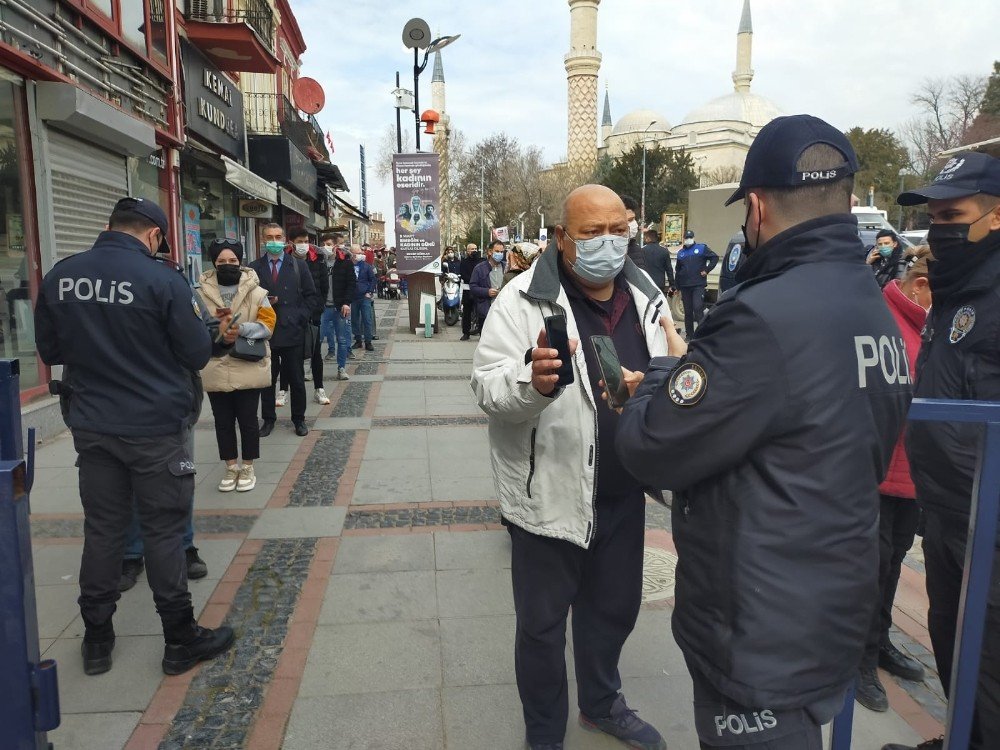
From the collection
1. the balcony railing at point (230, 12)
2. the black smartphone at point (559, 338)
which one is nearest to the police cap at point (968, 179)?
the black smartphone at point (559, 338)

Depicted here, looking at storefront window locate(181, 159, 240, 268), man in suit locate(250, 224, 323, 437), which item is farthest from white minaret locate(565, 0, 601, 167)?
man in suit locate(250, 224, 323, 437)

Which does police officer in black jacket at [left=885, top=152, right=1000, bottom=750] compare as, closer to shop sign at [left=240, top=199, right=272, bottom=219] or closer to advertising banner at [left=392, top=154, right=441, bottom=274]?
advertising banner at [left=392, top=154, right=441, bottom=274]

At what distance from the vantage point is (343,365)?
1089cm

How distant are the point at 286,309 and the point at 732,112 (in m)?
90.4

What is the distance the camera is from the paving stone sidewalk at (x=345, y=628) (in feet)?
9.63

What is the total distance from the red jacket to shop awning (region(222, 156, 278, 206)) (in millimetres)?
11633

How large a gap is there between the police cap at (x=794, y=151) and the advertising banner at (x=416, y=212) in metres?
14.2

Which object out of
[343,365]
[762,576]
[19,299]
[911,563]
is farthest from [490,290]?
[762,576]

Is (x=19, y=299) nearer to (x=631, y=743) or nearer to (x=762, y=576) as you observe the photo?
(x=631, y=743)

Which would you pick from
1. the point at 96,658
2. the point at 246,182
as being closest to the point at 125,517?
the point at 96,658

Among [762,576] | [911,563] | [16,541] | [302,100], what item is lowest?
[911,563]

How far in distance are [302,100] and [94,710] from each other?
68.5ft

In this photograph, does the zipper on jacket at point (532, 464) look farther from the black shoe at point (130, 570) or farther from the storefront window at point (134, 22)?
the storefront window at point (134, 22)

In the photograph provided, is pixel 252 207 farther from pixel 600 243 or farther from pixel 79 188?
pixel 600 243
